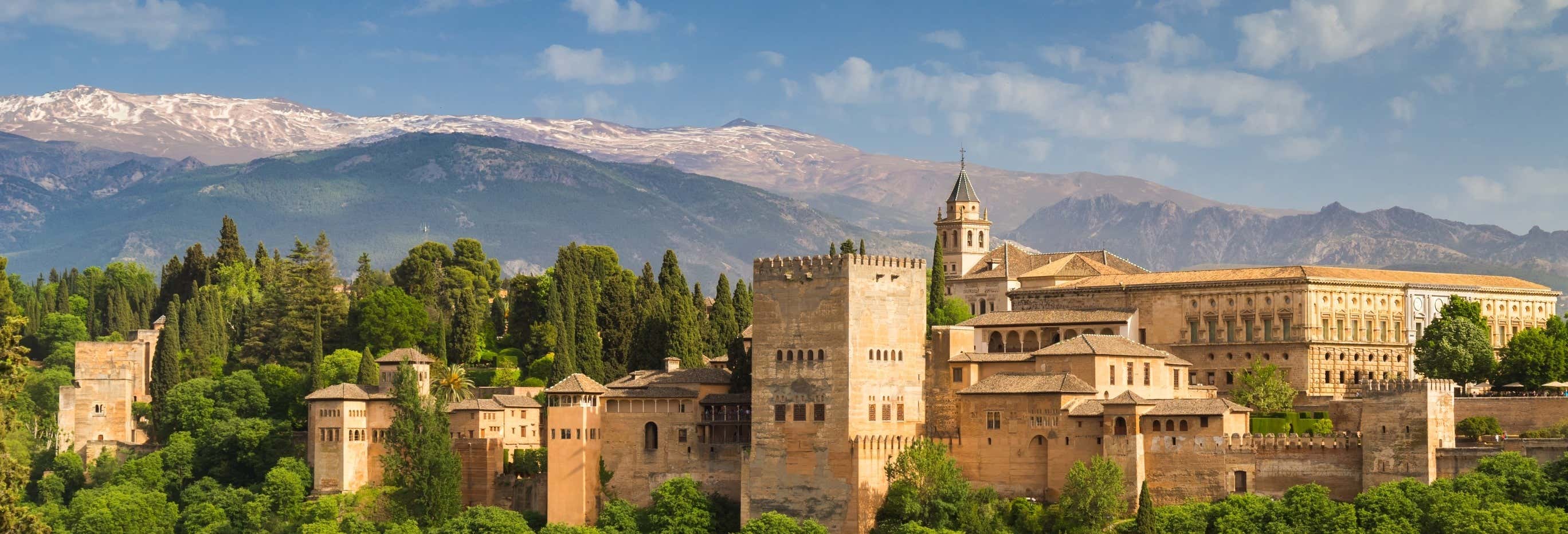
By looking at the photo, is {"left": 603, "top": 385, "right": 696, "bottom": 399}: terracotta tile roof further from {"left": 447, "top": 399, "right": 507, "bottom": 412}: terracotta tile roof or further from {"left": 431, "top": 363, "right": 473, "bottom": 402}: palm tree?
{"left": 431, "top": 363, "right": 473, "bottom": 402}: palm tree

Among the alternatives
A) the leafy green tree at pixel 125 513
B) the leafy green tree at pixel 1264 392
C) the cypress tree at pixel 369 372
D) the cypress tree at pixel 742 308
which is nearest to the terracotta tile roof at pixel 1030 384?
the leafy green tree at pixel 1264 392

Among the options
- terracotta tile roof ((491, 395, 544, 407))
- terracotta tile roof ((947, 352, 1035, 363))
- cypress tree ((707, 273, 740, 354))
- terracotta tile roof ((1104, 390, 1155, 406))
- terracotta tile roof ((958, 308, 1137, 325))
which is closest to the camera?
terracotta tile roof ((1104, 390, 1155, 406))

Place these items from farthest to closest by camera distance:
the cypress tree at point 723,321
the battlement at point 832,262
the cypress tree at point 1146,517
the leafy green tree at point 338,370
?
the leafy green tree at point 338,370 < the cypress tree at point 723,321 < the battlement at point 832,262 < the cypress tree at point 1146,517

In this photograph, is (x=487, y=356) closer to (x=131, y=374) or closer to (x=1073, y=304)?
Answer: (x=131, y=374)

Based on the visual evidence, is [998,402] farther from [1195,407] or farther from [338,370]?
[338,370]

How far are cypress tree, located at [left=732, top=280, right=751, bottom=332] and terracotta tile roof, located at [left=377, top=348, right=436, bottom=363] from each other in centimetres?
1323

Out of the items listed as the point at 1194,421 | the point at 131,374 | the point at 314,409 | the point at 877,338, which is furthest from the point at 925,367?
the point at 131,374

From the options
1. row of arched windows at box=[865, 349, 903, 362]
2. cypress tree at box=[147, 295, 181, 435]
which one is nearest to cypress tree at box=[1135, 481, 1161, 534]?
row of arched windows at box=[865, 349, 903, 362]

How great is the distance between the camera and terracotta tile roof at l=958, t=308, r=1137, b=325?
7931cm

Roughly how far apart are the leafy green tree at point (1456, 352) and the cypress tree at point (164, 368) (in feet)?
178

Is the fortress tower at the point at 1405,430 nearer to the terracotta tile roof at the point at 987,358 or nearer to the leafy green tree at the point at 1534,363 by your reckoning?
the terracotta tile roof at the point at 987,358

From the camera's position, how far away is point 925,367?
69.9 metres

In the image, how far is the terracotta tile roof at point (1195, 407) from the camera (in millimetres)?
64562

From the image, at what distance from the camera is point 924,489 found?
6612 cm
